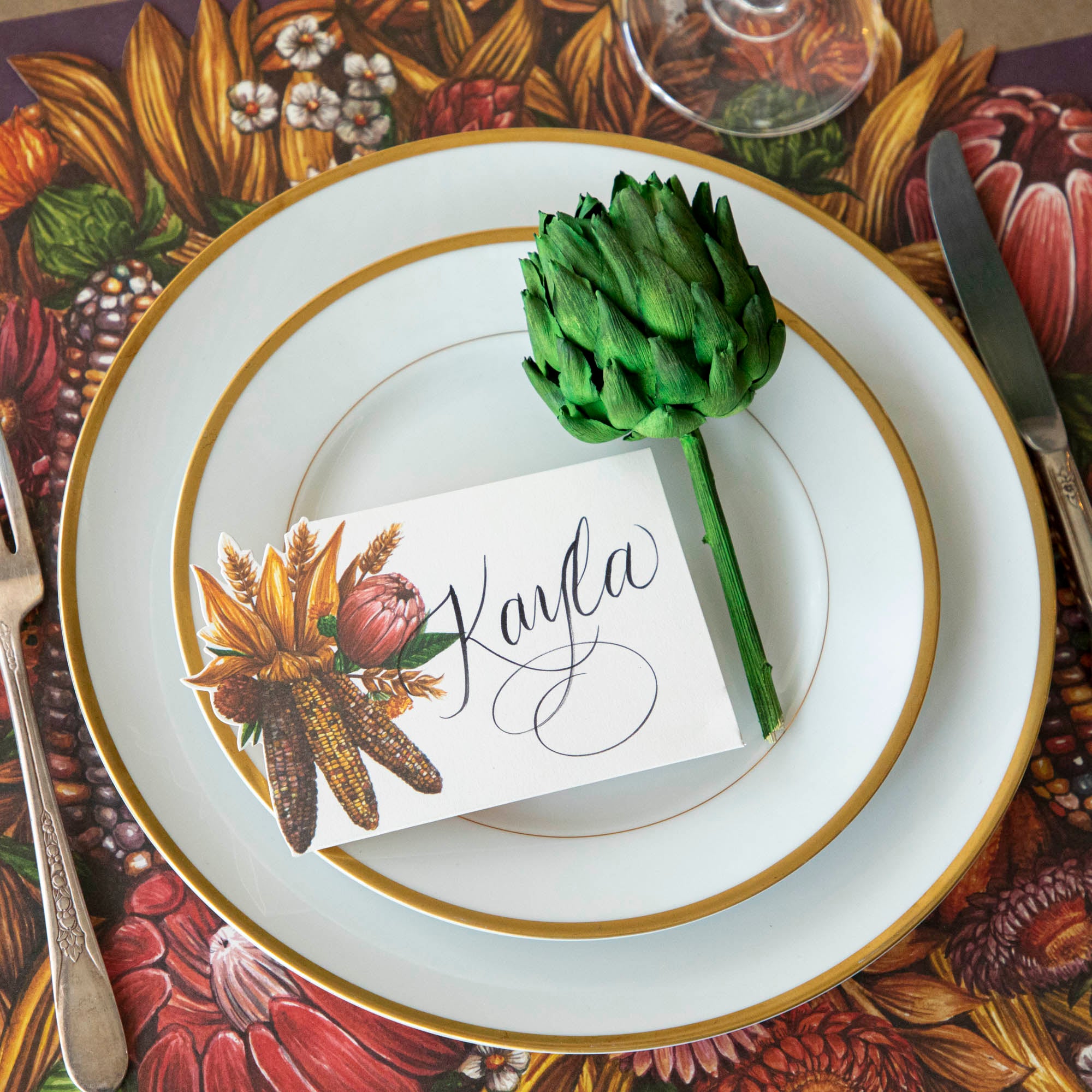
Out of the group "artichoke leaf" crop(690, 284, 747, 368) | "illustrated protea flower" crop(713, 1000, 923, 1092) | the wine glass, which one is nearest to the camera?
"artichoke leaf" crop(690, 284, 747, 368)

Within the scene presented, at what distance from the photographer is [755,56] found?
2.17 ft

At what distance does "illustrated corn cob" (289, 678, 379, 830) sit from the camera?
1.62ft

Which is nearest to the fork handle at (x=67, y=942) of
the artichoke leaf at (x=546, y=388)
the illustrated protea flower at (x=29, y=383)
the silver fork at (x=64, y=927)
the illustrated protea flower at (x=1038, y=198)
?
the silver fork at (x=64, y=927)

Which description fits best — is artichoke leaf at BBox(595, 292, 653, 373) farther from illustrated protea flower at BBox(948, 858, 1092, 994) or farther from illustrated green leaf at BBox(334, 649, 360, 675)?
illustrated protea flower at BBox(948, 858, 1092, 994)

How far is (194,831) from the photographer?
51 centimetres

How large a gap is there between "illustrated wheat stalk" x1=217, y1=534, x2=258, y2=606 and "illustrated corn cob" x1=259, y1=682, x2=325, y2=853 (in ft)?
0.23

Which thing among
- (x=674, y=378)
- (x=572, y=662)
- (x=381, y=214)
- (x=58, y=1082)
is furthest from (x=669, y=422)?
(x=58, y=1082)

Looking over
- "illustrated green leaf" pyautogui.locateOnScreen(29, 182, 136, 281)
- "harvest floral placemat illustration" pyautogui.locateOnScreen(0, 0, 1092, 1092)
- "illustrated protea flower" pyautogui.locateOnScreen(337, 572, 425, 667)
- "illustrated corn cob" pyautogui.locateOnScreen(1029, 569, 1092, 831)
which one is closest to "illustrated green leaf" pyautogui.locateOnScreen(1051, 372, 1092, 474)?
"harvest floral placemat illustration" pyautogui.locateOnScreen(0, 0, 1092, 1092)

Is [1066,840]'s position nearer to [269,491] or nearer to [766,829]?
[766,829]

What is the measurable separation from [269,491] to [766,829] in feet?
1.27

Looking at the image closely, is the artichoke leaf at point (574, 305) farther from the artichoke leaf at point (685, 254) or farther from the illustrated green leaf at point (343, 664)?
the illustrated green leaf at point (343, 664)

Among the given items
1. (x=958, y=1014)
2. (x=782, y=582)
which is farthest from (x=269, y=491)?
(x=958, y=1014)

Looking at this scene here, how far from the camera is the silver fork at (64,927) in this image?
20.8 inches

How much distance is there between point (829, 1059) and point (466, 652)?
0.37 m
